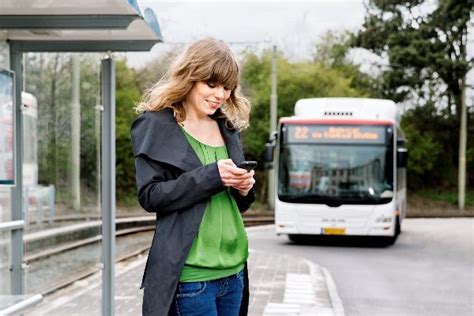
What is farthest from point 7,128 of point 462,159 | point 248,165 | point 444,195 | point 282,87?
point 444,195

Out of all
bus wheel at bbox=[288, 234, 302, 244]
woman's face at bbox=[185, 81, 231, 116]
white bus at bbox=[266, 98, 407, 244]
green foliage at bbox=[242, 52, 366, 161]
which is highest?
green foliage at bbox=[242, 52, 366, 161]

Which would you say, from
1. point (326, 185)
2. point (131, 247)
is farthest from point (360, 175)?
point (131, 247)

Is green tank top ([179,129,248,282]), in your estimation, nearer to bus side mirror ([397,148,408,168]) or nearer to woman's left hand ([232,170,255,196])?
woman's left hand ([232,170,255,196])

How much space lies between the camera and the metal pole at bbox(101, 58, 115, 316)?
6.20 m

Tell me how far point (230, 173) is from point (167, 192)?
202 millimetres

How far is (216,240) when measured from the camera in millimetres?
2865

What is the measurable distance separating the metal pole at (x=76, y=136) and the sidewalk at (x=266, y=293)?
73 centimetres

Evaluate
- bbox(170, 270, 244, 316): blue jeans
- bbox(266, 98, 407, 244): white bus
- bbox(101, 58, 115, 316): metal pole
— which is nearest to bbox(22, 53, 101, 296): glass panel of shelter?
bbox(101, 58, 115, 316): metal pole

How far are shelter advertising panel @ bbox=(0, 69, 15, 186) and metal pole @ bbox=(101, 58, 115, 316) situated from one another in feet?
2.61

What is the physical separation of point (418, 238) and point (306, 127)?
4822 millimetres

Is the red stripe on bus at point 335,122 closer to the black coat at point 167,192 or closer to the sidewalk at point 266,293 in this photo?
the sidewalk at point 266,293

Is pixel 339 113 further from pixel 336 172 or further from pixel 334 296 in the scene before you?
pixel 334 296

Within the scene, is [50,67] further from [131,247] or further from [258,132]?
[258,132]

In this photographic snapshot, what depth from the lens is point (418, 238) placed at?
21516 millimetres
